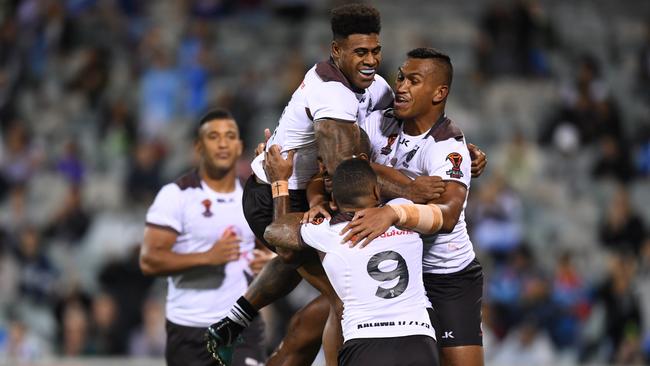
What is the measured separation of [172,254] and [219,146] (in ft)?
2.78

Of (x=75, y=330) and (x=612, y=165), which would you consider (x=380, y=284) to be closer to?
(x=75, y=330)

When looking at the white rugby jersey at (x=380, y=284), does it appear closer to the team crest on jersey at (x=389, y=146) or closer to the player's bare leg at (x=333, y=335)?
the player's bare leg at (x=333, y=335)

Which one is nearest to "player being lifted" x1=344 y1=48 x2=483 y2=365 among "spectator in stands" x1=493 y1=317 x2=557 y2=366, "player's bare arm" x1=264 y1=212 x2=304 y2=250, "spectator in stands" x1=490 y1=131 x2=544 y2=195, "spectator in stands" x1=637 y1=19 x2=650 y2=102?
"player's bare arm" x1=264 y1=212 x2=304 y2=250

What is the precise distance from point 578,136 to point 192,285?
7.91 m

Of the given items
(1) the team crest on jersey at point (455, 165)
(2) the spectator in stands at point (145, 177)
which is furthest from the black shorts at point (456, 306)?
(2) the spectator in stands at point (145, 177)

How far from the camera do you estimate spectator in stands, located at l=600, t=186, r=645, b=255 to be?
13555 mm

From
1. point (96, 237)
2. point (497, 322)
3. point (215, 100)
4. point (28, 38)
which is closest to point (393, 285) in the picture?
point (497, 322)

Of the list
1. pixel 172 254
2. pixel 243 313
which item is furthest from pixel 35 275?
pixel 243 313

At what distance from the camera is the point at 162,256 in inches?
323

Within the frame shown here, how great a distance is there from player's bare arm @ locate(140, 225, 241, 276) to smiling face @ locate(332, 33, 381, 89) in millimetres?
1950

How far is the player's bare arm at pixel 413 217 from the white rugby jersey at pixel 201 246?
213 centimetres

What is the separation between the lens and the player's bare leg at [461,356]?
22.7 feet

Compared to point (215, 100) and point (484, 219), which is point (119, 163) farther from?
point (484, 219)

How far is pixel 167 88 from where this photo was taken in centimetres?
1605
